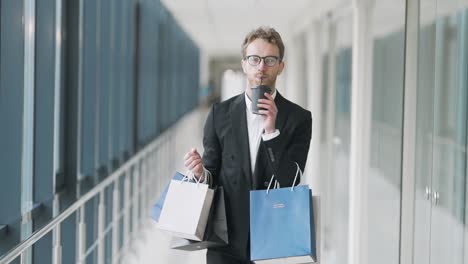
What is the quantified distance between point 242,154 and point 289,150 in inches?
5.8

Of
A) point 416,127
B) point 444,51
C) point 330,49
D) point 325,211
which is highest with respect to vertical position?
point 330,49

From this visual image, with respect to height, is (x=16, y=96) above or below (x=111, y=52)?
below

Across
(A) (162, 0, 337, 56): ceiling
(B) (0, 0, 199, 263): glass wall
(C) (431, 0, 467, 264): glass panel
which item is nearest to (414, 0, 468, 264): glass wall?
(C) (431, 0, 467, 264): glass panel

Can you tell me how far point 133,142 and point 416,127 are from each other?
13.3ft

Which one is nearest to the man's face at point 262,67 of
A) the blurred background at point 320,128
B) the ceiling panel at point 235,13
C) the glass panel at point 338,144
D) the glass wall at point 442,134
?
the blurred background at point 320,128

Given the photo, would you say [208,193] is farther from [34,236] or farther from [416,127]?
[416,127]

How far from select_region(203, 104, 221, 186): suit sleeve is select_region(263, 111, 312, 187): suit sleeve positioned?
0.23 meters

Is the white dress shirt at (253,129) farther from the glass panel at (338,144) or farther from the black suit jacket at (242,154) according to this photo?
the glass panel at (338,144)

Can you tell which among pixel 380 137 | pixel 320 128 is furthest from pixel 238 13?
pixel 380 137

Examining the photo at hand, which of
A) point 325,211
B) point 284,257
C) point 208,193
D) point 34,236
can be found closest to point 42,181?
point 34,236

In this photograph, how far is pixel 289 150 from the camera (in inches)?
85.5

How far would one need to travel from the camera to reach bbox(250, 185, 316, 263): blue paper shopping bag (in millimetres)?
2141

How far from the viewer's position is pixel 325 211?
5.67m

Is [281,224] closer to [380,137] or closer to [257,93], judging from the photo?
[257,93]
